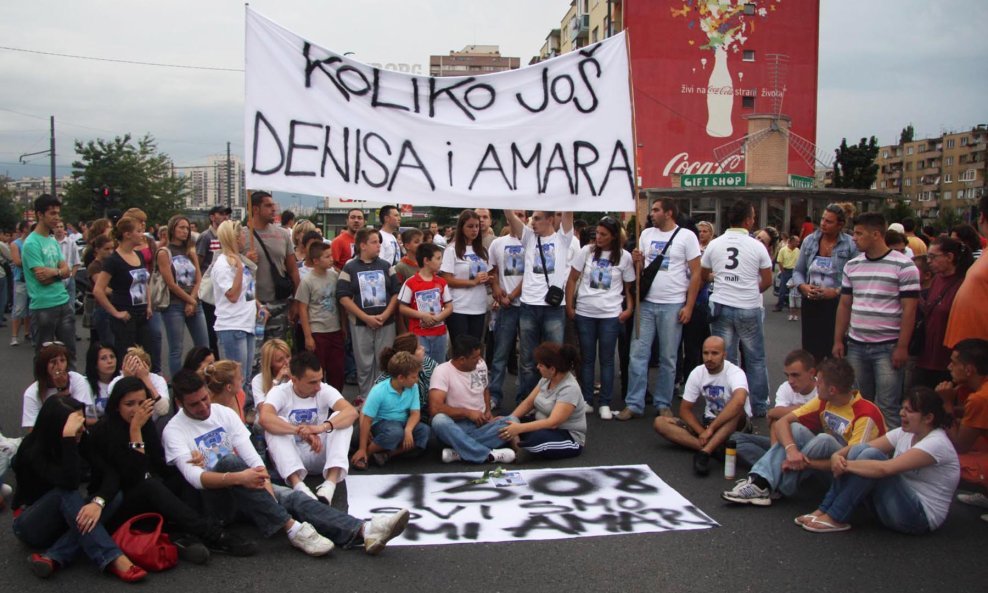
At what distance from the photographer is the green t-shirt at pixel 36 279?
28.9 feet

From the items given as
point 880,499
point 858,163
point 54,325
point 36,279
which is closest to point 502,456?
point 880,499

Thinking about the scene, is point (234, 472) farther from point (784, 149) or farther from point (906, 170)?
point (906, 170)

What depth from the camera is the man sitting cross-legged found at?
209 inches

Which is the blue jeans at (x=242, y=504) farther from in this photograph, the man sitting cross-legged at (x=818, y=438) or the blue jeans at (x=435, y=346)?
the blue jeans at (x=435, y=346)

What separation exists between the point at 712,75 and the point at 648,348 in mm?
42530

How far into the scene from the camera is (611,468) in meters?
6.18

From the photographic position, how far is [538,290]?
783cm

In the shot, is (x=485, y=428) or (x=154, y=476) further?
(x=485, y=428)

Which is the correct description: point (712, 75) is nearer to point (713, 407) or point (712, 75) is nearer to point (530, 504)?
point (713, 407)

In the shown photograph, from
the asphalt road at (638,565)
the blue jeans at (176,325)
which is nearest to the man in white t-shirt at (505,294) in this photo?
the blue jeans at (176,325)

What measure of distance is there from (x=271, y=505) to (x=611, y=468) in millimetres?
2655

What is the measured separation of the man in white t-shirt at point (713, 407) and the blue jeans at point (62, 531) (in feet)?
13.3

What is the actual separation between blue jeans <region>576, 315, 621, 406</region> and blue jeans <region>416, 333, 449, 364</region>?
4.41ft

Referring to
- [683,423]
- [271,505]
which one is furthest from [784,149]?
[271,505]
